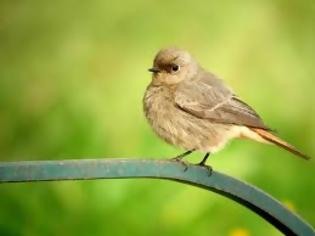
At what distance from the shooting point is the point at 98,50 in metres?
3.97

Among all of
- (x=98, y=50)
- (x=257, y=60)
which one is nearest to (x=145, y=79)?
(x=98, y=50)

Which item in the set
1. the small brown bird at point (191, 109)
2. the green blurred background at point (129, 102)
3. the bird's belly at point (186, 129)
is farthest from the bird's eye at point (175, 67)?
the green blurred background at point (129, 102)

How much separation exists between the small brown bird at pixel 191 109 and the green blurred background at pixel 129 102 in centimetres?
64

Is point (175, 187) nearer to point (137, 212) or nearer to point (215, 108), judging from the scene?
point (137, 212)

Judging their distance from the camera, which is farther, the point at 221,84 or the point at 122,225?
the point at 122,225

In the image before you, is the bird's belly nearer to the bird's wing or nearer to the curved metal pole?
the bird's wing

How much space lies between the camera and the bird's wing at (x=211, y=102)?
316 cm

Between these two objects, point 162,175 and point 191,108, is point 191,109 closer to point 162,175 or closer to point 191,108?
point 191,108

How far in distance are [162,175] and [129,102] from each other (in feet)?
6.26

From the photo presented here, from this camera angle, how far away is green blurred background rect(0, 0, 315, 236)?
148 inches

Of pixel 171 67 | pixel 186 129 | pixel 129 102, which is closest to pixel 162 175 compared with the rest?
pixel 186 129

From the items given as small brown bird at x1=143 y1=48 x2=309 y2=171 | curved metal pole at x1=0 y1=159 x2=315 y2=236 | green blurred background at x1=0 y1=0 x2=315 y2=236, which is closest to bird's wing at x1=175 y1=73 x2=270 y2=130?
small brown bird at x1=143 y1=48 x2=309 y2=171

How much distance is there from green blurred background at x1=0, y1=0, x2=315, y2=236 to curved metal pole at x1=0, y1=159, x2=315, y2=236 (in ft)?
5.04

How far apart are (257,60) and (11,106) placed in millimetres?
1025
